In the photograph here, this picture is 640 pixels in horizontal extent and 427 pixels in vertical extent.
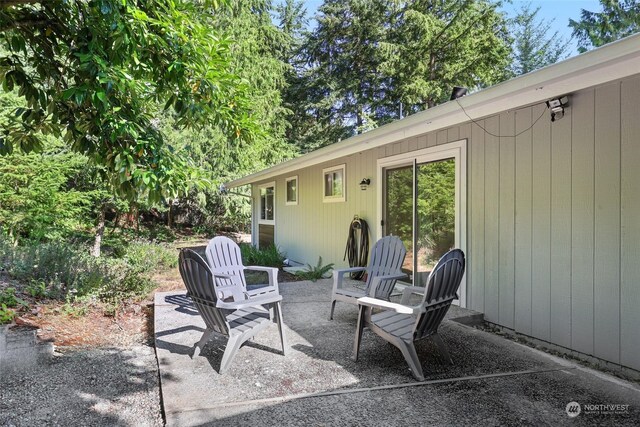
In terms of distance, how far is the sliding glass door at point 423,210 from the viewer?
4.59 meters

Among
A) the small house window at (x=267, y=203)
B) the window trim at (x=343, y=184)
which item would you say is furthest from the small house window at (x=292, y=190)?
the window trim at (x=343, y=184)

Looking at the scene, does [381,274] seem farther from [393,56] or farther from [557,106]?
[393,56]

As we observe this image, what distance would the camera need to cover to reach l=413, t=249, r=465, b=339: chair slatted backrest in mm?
2623

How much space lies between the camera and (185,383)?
8.48 ft

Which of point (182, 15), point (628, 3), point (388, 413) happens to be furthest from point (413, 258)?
point (628, 3)

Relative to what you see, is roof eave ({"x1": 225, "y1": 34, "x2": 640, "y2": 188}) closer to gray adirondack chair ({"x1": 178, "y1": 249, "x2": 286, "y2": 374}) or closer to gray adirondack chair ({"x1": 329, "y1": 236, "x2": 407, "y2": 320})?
gray adirondack chair ({"x1": 329, "y1": 236, "x2": 407, "y2": 320})

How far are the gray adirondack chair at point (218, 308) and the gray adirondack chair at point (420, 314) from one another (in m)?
0.77

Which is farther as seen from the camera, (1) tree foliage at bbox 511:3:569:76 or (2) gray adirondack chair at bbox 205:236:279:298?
(1) tree foliage at bbox 511:3:569:76

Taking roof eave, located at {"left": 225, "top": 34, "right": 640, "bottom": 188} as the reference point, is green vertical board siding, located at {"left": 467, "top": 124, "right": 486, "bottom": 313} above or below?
below

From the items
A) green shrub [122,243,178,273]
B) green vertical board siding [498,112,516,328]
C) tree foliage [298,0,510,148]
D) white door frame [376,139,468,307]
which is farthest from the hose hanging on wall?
tree foliage [298,0,510,148]

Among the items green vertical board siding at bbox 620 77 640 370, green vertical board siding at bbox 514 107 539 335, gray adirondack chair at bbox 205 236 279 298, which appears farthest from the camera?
gray adirondack chair at bbox 205 236 279 298

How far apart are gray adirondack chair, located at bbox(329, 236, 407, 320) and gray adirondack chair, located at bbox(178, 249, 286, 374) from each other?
2.97 feet

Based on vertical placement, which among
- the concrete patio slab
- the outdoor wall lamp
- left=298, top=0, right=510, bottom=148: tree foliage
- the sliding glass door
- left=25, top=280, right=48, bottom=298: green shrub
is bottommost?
the concrete patio slab

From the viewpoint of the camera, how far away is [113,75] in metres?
2.26
